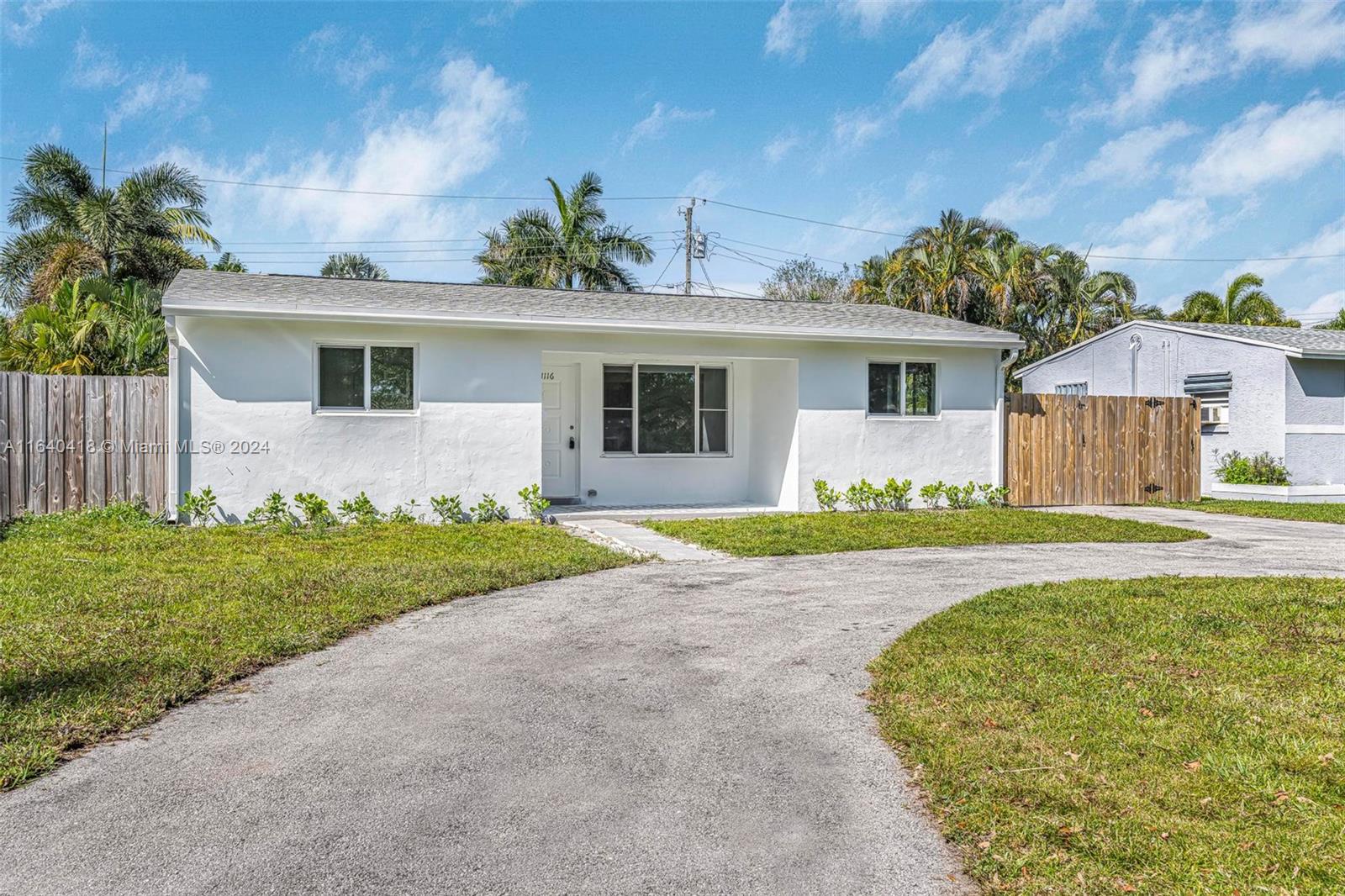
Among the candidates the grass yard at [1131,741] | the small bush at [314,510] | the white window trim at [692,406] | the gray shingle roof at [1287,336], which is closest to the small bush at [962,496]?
the white window trim at [692,406]

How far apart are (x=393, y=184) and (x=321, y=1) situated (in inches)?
621

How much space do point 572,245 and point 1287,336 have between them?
60.1 ft

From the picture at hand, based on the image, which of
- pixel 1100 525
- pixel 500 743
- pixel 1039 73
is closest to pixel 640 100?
pixel 1039 73

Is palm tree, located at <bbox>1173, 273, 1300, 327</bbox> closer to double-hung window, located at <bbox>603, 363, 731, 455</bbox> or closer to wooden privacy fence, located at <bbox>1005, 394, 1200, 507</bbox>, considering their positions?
wooden privacy fence, located at <bbox>1005, 394, 1200, 507</bbox>

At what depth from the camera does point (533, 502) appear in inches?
459

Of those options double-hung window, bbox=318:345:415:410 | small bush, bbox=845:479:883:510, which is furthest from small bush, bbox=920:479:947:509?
double-hung window, bbox=318:345:415:410

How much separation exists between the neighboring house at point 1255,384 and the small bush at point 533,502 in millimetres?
14244

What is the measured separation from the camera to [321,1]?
1605 centimetres

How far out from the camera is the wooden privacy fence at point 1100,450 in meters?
14.3

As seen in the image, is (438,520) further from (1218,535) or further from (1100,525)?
(1218,535)

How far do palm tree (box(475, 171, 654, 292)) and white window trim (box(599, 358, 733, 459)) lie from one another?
12740mm

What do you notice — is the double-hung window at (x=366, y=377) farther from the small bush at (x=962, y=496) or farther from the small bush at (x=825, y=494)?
the small bush at (x=962, y=496)

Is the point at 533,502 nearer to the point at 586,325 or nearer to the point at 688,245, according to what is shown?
the point at 586,325

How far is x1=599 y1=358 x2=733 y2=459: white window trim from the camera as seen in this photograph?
13.8 m
